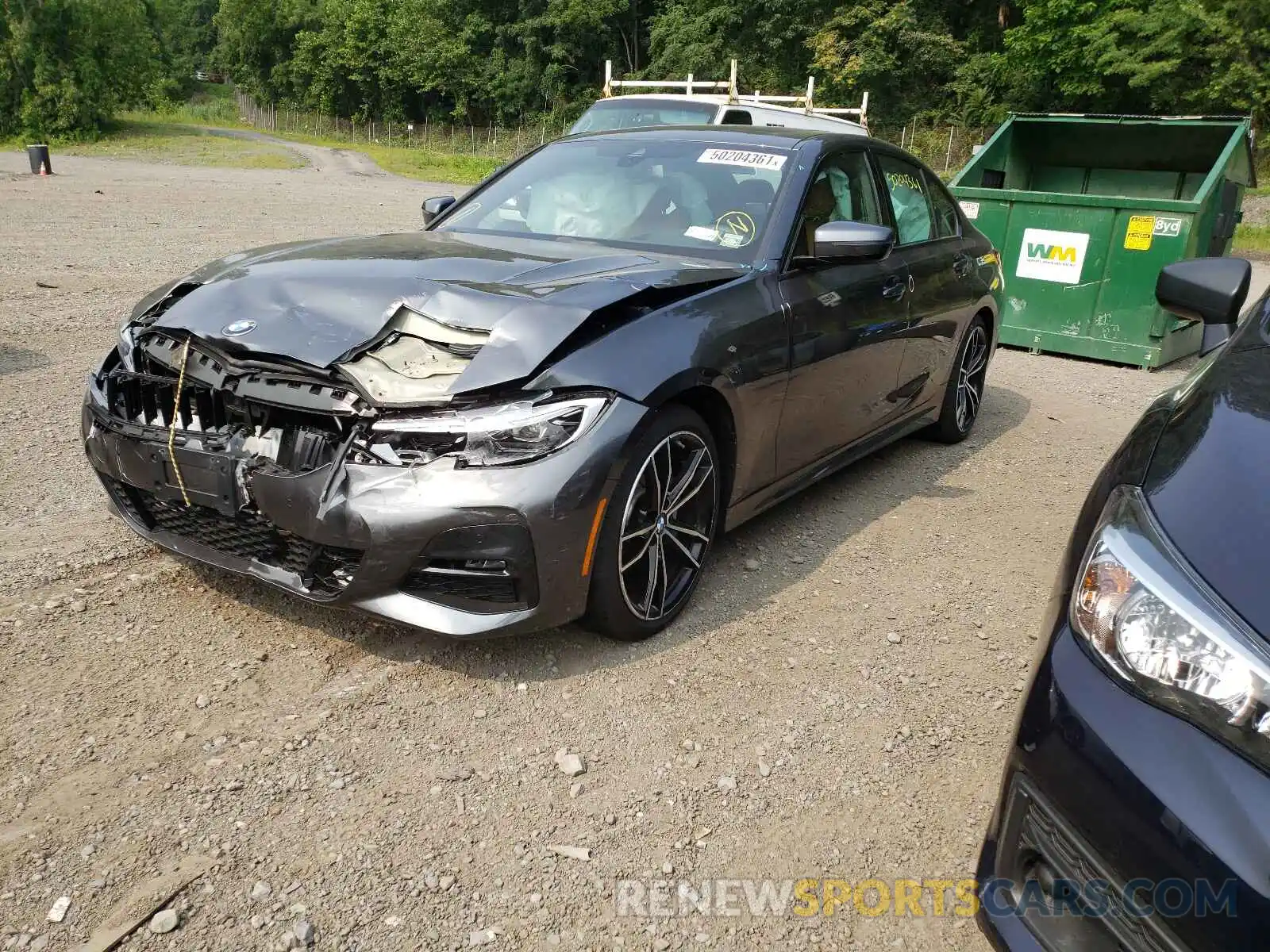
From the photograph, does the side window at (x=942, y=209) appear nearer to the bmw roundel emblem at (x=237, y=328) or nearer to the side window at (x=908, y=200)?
the side window at (x=908, y=200)

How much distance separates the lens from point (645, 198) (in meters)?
4.04

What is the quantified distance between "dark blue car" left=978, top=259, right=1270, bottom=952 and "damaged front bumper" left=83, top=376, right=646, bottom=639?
1319mm

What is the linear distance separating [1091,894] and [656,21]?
57.4m

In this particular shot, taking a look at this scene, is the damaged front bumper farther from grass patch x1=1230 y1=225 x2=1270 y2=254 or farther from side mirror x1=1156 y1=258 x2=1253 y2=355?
grass patch x1=1230 y1=225 x2=1270 y2=254

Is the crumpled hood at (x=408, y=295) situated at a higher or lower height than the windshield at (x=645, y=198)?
lower

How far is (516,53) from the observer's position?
192ft

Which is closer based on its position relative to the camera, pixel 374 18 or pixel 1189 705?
pixel 1189 705

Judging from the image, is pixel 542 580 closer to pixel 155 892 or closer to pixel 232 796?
pixel 232 796

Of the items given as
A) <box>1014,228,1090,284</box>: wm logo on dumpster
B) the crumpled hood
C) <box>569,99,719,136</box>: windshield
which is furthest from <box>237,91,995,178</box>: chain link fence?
the crumpled hood

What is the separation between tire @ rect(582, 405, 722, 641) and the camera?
9.73ft

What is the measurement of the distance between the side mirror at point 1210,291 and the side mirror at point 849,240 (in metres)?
0.97

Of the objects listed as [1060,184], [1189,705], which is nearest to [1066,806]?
[1189,705]

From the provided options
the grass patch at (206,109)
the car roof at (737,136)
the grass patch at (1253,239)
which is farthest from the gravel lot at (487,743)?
the grass patch at (206,109)

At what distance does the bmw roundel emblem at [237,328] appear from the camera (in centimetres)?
293
